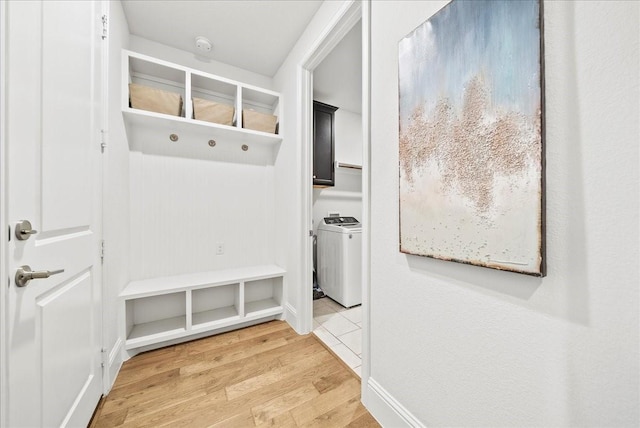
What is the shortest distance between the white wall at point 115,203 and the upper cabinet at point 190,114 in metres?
0.16

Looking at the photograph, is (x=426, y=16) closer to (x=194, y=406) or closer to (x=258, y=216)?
(x=258, y=216)

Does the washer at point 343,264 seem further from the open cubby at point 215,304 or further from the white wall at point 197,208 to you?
the open cubby at point 215,304

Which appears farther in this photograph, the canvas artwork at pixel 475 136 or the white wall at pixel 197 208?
the white wall at pixel 197 208

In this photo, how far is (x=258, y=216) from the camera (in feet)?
8.17

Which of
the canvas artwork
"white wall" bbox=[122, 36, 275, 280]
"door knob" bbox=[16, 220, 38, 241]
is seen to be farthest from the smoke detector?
"door knob" bbox=[16, 220, 38, 241]

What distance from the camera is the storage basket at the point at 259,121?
2.19 m

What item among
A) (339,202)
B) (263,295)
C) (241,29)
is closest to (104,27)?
(241,29)

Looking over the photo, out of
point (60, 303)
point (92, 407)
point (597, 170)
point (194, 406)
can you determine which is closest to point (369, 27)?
point (597, 170)

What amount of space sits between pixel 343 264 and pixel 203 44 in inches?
95.3

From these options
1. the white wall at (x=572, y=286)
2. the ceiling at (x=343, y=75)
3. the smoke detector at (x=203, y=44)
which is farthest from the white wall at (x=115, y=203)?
the white wall at (x=572, y=286)

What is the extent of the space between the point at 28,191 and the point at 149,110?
4.39 feet

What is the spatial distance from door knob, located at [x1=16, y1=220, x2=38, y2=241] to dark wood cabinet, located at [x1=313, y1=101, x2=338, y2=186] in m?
2.13

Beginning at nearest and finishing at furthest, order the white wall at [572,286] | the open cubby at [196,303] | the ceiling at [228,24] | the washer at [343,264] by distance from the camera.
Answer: the white wall at [572,286] → the ceiling at [228,24] → the open cubby at [196,303] → the washer at [343,264]

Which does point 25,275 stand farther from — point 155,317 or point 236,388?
point 155,317
